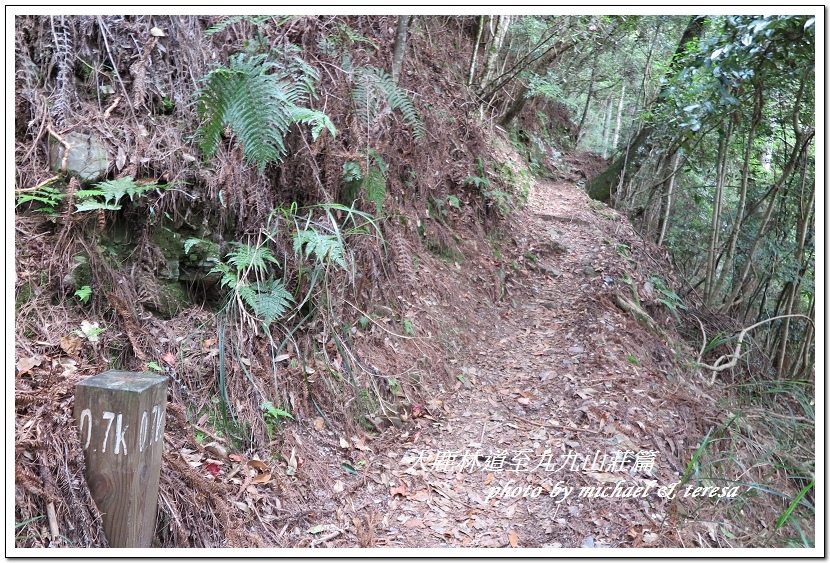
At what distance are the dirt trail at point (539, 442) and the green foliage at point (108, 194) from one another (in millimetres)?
2180

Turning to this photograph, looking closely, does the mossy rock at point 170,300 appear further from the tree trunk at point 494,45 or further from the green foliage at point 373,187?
the tree trunk at point 494,45

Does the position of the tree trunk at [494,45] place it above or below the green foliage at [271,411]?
above

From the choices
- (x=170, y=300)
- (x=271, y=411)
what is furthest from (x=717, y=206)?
(x=170, y=300)

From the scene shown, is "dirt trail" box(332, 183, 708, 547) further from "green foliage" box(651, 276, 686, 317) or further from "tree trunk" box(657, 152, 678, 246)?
"tree trunk" box(657, 152, 678, 246)

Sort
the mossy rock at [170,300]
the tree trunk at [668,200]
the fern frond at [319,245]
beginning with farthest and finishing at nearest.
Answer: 1. the tree trunk at [668,200]
2. the fern frond at [319,245]
3. the mossy rock at [170,300]

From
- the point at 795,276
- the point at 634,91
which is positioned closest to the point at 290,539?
the point at 795,276

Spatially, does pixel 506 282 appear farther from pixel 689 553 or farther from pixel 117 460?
pixel 117 460

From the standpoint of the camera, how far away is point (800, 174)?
18.2 ft

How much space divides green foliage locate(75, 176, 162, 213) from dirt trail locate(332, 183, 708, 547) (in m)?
2.18

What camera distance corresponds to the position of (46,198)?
269 centimetres

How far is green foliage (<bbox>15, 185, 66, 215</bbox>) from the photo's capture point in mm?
2660

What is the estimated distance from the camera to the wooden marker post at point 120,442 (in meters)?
1.73

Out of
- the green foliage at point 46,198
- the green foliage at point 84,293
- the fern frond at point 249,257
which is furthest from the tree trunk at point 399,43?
the green foliage at point 84,293

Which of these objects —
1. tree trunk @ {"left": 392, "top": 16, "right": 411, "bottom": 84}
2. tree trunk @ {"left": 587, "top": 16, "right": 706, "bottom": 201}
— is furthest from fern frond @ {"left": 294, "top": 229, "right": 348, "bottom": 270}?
tree trunk @ {"left": 587, "top": 16, "right": 706, "bottom": 201}
